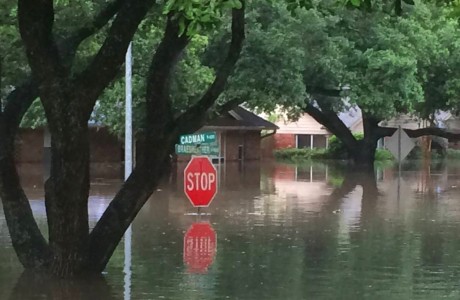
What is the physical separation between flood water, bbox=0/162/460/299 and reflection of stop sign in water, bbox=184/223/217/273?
0.05 ft

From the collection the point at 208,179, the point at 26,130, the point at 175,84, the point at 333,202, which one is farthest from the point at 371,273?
the point at 26,130

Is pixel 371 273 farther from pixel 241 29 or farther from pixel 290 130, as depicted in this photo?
pixel 290 130

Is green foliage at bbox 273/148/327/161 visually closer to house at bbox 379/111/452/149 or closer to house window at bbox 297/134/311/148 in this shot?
house at bbox 379/111/452/149

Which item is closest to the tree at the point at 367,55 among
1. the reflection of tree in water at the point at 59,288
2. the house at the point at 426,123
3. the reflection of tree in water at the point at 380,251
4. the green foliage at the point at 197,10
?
the reflection of tree in water at the point at 380,251

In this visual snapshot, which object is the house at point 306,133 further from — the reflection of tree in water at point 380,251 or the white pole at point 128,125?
the reflection of tree in water at point 380,251

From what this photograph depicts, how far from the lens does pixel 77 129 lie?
999 centimetres

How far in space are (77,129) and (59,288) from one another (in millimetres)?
1872

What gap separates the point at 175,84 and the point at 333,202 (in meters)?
9.46

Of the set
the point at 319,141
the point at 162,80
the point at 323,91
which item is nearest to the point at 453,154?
the point at 319,141

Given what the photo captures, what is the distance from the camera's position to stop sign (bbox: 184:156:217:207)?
17.7 m

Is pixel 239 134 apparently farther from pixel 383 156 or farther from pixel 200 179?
pixel 200 179

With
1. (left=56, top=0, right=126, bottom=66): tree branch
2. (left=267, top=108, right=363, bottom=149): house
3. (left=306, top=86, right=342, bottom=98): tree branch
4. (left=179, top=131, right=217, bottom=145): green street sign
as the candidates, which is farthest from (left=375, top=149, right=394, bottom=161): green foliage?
(left=56, top=0, right=126, bottom=66): tree branch

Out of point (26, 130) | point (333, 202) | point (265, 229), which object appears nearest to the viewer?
point (265, 229)

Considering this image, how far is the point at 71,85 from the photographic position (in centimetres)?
1000
